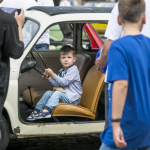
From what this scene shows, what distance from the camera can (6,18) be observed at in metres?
2.16

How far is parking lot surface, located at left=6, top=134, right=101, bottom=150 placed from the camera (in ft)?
13.5

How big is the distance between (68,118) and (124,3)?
2152 millimetres

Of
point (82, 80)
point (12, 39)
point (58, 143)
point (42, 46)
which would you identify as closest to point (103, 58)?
point (12, 39)

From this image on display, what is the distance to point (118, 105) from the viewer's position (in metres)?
1.77

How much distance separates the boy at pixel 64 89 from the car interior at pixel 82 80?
9 cm

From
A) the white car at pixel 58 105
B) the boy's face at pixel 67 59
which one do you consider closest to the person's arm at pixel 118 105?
the white car at pixel 58 105

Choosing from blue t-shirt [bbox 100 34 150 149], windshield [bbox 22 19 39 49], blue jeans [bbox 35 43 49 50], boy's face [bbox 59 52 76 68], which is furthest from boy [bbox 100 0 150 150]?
blue jeans [bbox 35 43 49 50]

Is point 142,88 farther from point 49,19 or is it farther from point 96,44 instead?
point 96,44

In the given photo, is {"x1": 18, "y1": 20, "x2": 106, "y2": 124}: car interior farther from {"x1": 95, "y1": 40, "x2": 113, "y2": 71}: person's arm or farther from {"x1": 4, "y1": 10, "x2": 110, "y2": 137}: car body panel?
{"x1": 95, "y1": 40, "x2": 113, "y2": 71}: person's arm

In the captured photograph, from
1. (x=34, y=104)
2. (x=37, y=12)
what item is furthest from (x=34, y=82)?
(x=37, y=12)

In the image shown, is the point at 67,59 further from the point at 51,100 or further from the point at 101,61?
the point at 101,61

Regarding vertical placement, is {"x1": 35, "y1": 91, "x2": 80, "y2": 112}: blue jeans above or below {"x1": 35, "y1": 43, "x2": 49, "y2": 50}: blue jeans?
below

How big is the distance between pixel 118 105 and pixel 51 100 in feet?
6.92

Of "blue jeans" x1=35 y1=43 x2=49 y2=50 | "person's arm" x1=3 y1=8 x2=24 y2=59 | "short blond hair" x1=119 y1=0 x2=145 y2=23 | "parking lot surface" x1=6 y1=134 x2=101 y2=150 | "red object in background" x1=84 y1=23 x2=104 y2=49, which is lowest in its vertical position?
"parking lot surface" x1=6 y1=134 x2=101 y2=150
